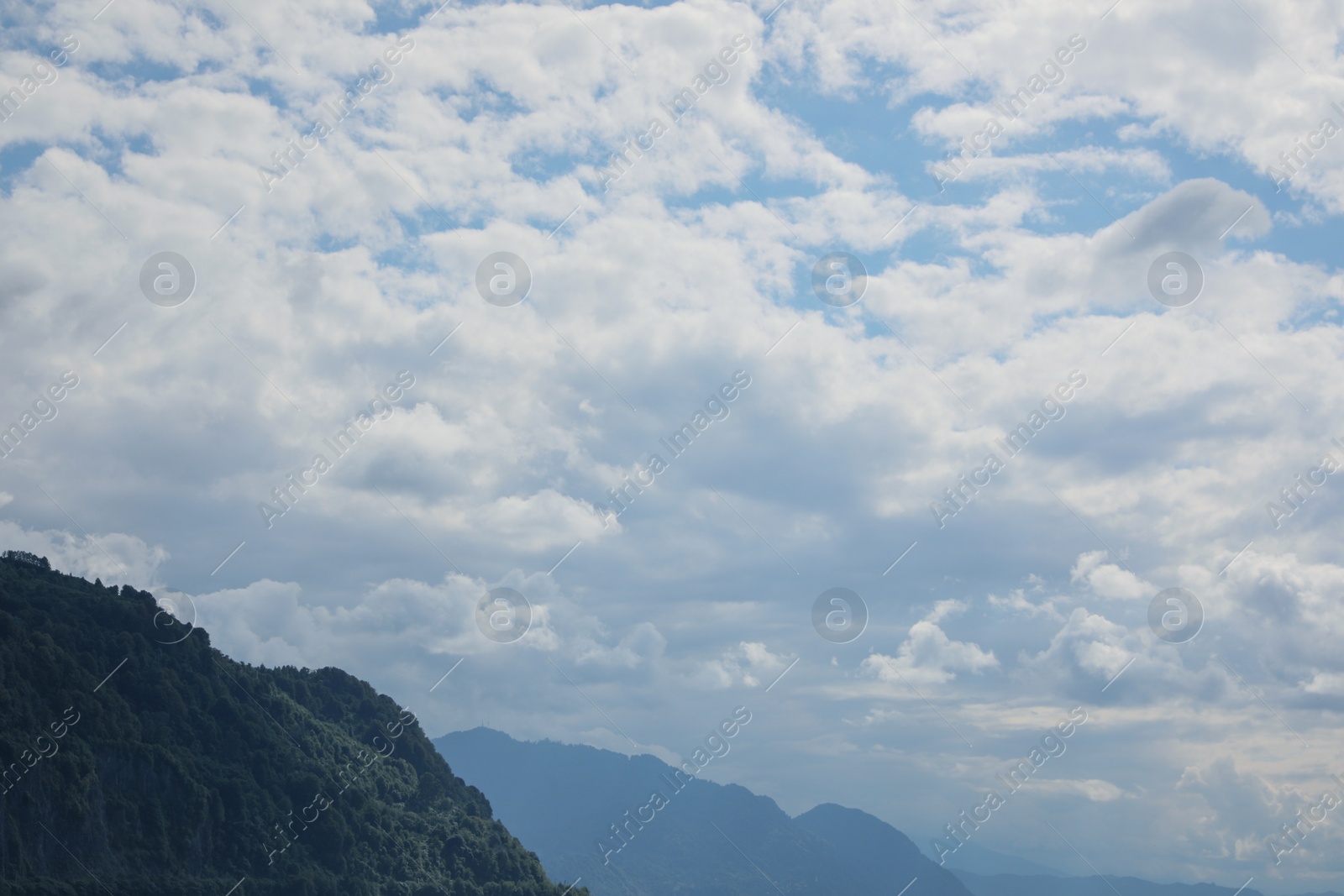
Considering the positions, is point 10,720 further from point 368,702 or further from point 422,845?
point 368,702

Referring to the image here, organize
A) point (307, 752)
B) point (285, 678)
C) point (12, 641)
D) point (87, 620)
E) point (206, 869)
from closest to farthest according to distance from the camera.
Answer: point (12, 641) < point (206, 869) < point (87, 620) < point (307, 752) < point (285, 678)

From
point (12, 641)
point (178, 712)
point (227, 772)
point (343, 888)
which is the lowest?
point (343, 888)

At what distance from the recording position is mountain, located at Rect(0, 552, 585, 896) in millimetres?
76250

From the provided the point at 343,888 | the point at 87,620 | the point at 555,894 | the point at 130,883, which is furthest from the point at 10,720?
the point at 555,894

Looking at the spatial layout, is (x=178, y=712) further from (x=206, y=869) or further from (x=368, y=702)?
(x=368, y=702)

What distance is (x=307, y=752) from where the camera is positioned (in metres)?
113

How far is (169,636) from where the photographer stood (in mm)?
101812

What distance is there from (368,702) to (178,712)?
139ft

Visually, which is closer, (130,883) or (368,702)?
(130,883)

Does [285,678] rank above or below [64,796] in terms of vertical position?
above

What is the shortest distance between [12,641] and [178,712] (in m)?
18.4

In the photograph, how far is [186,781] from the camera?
89625 mm

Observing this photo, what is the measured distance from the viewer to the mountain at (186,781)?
76.2m

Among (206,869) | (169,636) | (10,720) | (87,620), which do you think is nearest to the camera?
(10,720)
